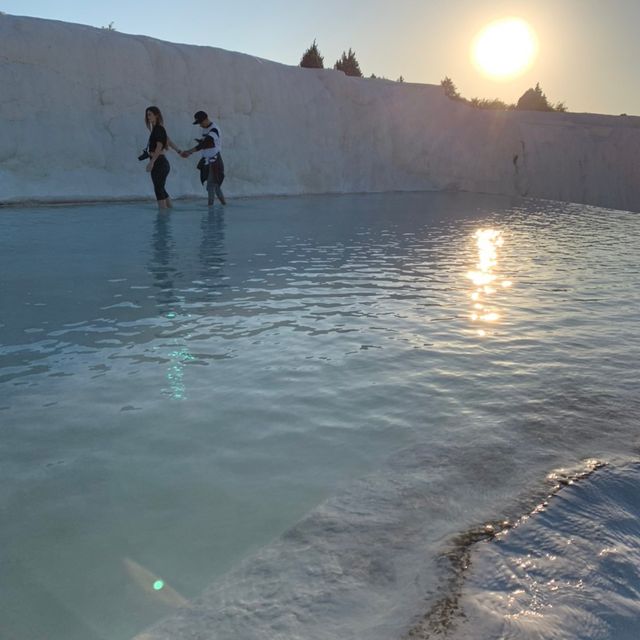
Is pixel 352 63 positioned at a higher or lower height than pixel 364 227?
higher

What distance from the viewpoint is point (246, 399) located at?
308 centimetres

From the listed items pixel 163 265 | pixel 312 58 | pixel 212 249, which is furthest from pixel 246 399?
pixel 312 58

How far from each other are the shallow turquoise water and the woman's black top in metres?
3.10

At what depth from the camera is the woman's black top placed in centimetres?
946

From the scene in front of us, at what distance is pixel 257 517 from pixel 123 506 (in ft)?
1.43

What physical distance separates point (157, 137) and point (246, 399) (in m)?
7.35

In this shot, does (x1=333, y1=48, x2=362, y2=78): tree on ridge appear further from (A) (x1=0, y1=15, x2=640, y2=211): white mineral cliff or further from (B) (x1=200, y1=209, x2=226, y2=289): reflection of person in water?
(B) (x1=200, y1=209, x2=226, y2=289): reflection of person in water

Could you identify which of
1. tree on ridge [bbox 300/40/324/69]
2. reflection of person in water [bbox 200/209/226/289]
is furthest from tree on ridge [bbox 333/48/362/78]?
reflection of person in water [bbox 200/209/226/289]

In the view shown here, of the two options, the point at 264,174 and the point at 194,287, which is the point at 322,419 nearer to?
the point at 194,287

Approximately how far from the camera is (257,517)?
2123mm

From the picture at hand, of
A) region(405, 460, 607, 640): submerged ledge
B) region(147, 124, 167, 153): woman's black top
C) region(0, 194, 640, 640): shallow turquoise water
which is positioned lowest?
region(0, 194, 640, 640): shallow turquoise water

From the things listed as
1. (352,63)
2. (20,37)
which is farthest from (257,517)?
(352,63)

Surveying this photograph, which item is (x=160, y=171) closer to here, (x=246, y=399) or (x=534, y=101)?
(x=246, y=399)

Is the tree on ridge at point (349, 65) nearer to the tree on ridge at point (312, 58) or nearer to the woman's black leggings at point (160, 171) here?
the tree on ridge at point (312, 58)
